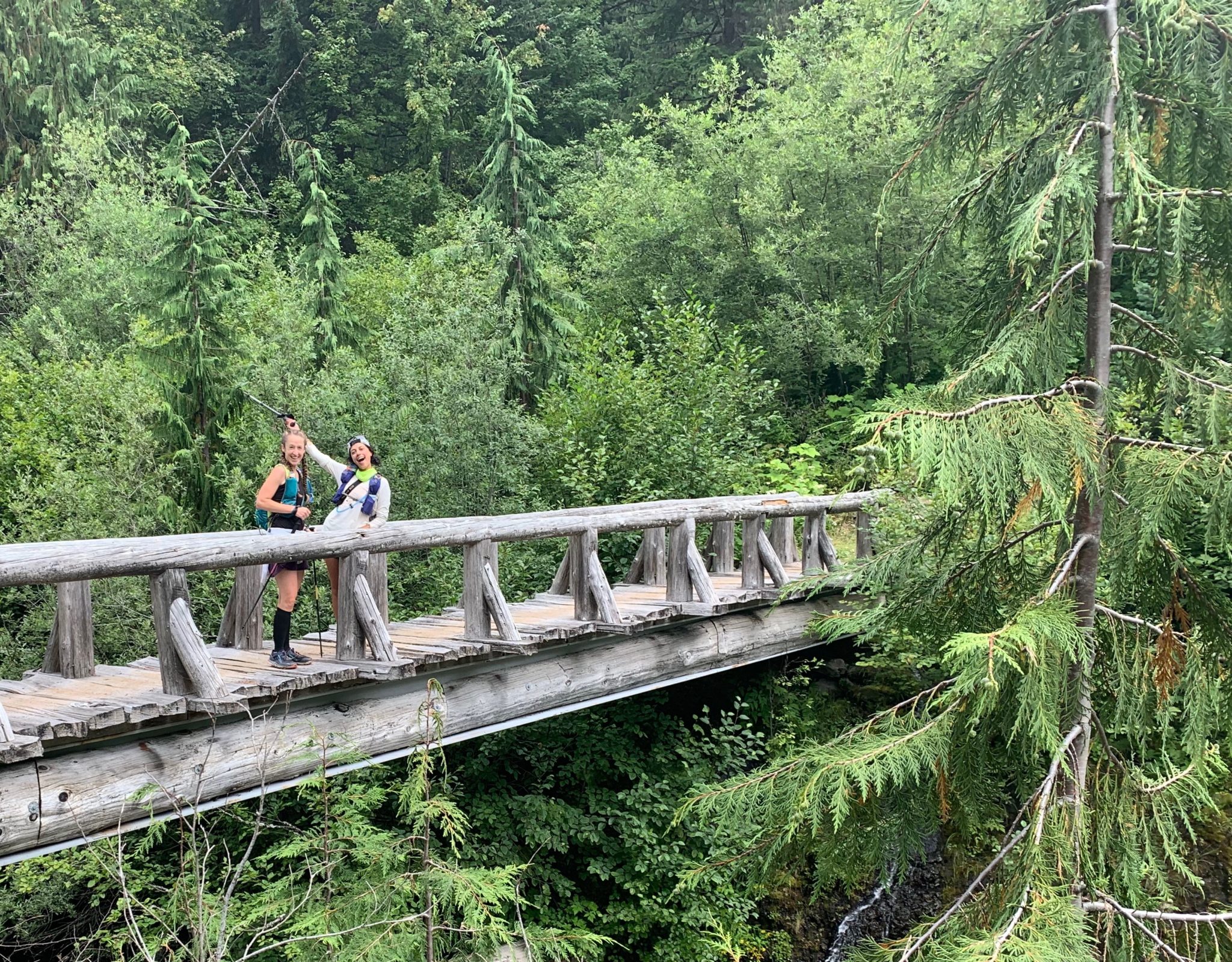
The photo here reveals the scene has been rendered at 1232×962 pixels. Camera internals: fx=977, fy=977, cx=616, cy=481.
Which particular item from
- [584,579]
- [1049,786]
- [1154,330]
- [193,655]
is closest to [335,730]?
[193,655]

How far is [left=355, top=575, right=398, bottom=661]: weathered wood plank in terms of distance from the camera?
18.1 feet

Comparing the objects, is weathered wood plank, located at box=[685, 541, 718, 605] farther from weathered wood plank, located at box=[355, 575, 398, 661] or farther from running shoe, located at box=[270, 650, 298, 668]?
running shoe, located at box=[270, 650, 298, 668]

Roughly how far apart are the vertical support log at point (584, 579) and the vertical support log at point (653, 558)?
2.42 meters

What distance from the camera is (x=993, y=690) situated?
12.0 ft

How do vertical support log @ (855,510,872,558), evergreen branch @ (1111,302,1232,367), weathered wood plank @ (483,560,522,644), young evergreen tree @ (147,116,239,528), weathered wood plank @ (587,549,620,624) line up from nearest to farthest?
evergreen branch @ (1111,302,1232,367) < weathered wood plank @ (483,560,522,644) < weathered wood plank @ (587,549,620,624) < vertical support log @ (855,510,872,558) < young evergreen tree @ (147,116,239,528)

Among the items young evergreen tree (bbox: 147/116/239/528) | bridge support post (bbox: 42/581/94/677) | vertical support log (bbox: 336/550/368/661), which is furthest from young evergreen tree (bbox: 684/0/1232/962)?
young evergreen tree (bbox: 147/116/239/528)

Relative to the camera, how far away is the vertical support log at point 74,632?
546cm

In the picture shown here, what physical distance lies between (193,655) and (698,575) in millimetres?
4000

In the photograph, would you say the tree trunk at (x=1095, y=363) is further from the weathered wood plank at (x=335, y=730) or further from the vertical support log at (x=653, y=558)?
the vertical support log at (x=653, y=558)

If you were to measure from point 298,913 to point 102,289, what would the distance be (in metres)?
12.7

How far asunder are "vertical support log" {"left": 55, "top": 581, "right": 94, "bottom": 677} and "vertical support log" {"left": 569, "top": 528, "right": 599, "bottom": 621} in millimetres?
3017

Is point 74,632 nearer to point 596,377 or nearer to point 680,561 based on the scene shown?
point 680,561

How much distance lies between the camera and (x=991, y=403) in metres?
3.90

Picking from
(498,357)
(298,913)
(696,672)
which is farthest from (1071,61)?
(498,357)
